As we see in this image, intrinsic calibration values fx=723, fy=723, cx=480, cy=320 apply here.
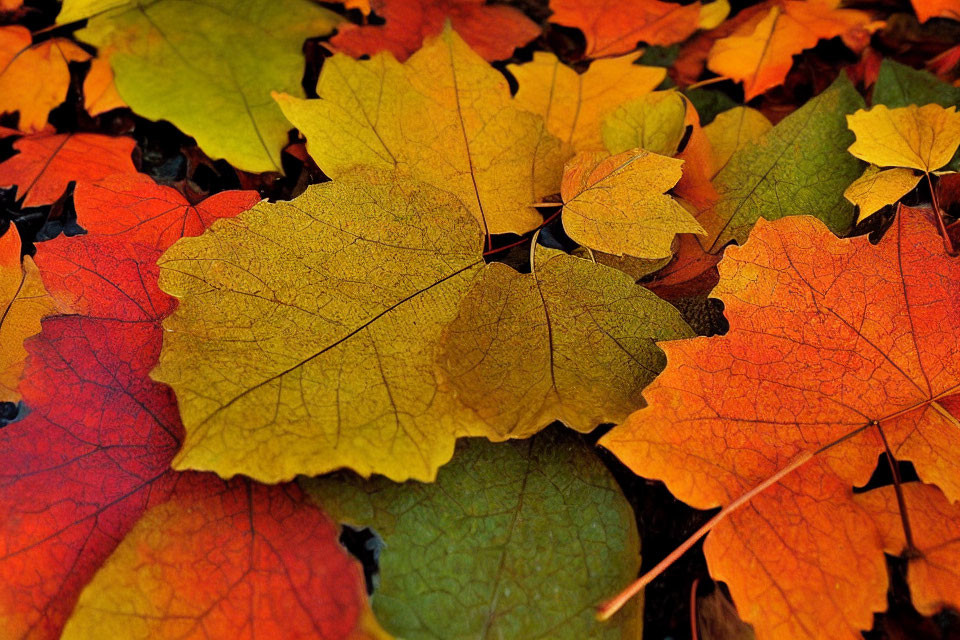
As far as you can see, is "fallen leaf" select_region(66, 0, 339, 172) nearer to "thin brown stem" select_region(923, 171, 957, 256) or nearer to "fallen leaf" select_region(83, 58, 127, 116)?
"fallen leaf" select_region(83, 58, 127, 116)

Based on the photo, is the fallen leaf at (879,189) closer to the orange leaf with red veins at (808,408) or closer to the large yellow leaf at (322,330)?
the orange leaf with red veins at (808,408)

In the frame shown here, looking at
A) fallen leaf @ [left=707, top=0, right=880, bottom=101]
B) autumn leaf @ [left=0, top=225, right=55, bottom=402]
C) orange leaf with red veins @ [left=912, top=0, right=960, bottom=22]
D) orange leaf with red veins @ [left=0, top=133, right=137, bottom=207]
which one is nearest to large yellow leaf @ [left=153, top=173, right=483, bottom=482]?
autumn leaf @ [left=0, top=225, right=55, bottom=402]

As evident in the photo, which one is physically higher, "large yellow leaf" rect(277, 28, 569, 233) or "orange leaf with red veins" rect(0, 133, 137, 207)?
"large yellow leaf" rect(277, 28, 569, 233)

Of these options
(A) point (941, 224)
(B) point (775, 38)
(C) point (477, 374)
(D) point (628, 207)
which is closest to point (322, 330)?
(C) point (477, 374)

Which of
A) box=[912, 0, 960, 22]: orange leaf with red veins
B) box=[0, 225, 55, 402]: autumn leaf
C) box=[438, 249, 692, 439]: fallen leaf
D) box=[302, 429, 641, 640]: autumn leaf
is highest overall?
box=[912, 0, 960, 22]: orange leaf with red veins

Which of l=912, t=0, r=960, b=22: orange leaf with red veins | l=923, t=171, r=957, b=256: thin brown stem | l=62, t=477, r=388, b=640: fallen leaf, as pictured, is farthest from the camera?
l=912, t=0, r=960, b=22: orange leaf with red veins

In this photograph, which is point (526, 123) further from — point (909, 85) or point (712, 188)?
point (909, 85)

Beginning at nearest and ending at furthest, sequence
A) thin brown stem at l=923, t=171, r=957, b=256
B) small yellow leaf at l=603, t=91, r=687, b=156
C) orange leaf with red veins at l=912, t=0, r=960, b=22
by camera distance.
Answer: thin brown stem at l=923, t=171, r=957, b=256 → small yellow leaf at l=603, t=91, r=687, b=156 → orange leaf with red veins at l=912, t=0, r=960, b=22
